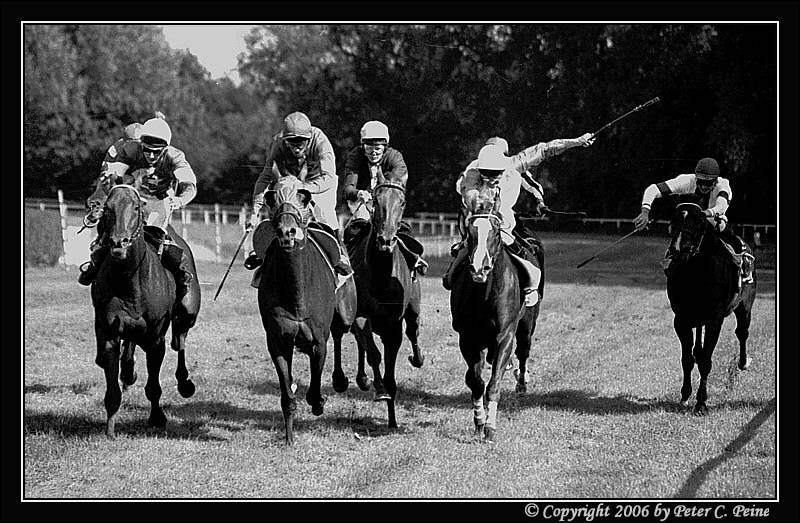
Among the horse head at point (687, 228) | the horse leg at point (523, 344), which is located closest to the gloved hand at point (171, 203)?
the horse leg at point (523, 344)

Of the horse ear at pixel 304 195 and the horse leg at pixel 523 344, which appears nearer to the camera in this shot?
the horse ear at pixel 304 195

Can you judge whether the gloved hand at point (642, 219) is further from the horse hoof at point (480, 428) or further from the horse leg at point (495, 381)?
the horse hoof at point (480, 428)

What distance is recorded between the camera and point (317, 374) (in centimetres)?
980

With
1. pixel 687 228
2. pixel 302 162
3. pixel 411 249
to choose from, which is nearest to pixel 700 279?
pixel 687 228

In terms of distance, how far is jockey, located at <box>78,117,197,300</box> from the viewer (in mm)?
10055

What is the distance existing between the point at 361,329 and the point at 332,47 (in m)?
40.6

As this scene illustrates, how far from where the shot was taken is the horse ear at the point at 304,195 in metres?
9.06

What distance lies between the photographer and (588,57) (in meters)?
31.5

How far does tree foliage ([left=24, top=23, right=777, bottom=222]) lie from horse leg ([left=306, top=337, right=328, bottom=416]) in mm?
10711

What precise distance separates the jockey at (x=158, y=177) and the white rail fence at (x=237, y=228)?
549 inches

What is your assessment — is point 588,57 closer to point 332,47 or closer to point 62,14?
point 332,47

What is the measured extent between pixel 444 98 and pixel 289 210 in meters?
33.3

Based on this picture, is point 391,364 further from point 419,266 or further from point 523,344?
point 523,344
